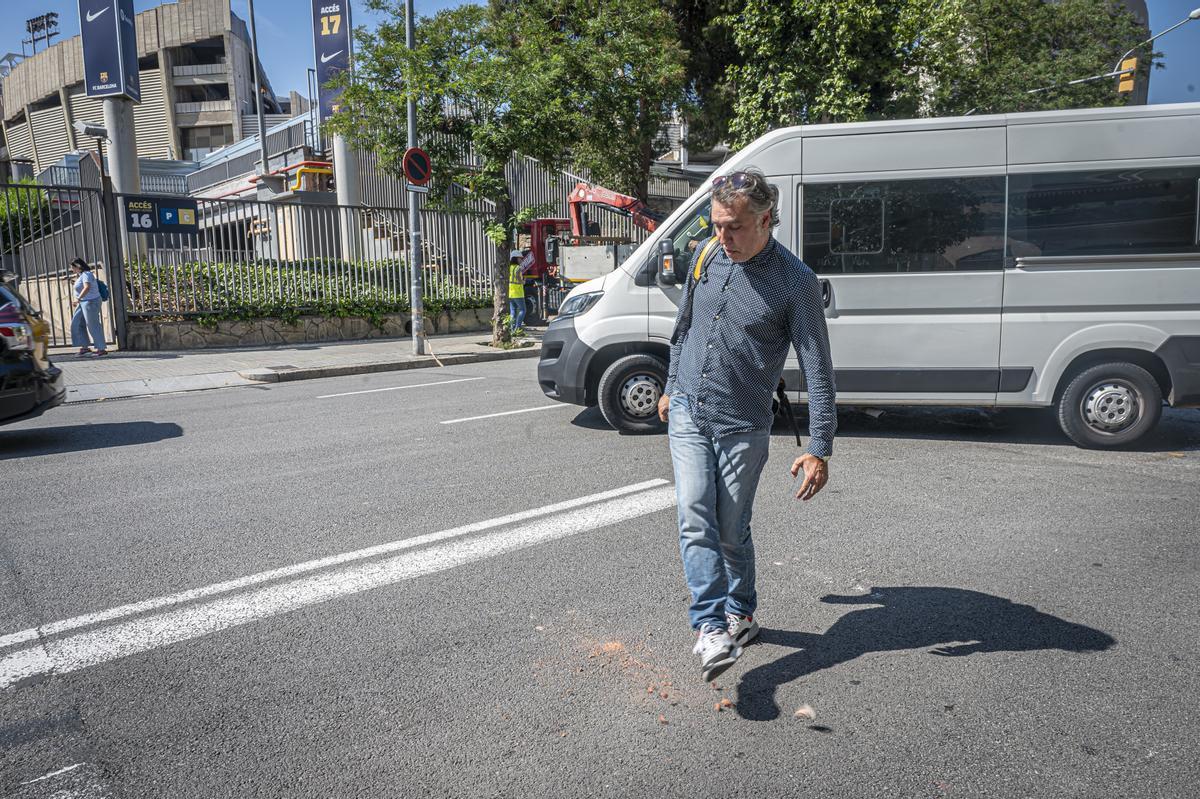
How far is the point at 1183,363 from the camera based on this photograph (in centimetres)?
640

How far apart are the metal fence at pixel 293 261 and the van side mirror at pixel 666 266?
10903 mm

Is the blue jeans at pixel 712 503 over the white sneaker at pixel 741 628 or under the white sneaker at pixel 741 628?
over

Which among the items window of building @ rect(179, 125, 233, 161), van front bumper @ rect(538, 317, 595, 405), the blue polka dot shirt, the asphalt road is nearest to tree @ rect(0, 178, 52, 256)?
the asphalt road

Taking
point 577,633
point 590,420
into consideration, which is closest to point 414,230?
point 590,420

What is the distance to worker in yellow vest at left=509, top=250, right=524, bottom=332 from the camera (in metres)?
17.7

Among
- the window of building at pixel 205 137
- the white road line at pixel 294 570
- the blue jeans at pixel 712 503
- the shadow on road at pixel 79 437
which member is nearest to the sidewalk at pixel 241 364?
the shadow on road at pixel 79 437

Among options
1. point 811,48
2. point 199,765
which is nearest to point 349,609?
point 199,765

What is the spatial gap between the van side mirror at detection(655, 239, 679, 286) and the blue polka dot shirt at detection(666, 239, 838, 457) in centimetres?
380

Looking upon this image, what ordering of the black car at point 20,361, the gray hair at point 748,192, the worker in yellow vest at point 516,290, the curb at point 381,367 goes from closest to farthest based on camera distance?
the gray hair at point 748,192 → the black car at point 20,361 → the curb at point 381,367 → the worker in yellow vest at point 516,290

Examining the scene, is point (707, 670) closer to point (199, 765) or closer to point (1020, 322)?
point (199, 765)

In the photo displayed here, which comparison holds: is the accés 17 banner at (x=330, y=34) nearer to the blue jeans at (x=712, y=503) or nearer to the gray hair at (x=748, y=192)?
the gray hair at (x=748, y=192)

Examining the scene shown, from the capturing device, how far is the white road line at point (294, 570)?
11.5 ft

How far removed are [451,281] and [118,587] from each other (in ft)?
49.9

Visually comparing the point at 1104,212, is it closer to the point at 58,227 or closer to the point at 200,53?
the point at 58,227
